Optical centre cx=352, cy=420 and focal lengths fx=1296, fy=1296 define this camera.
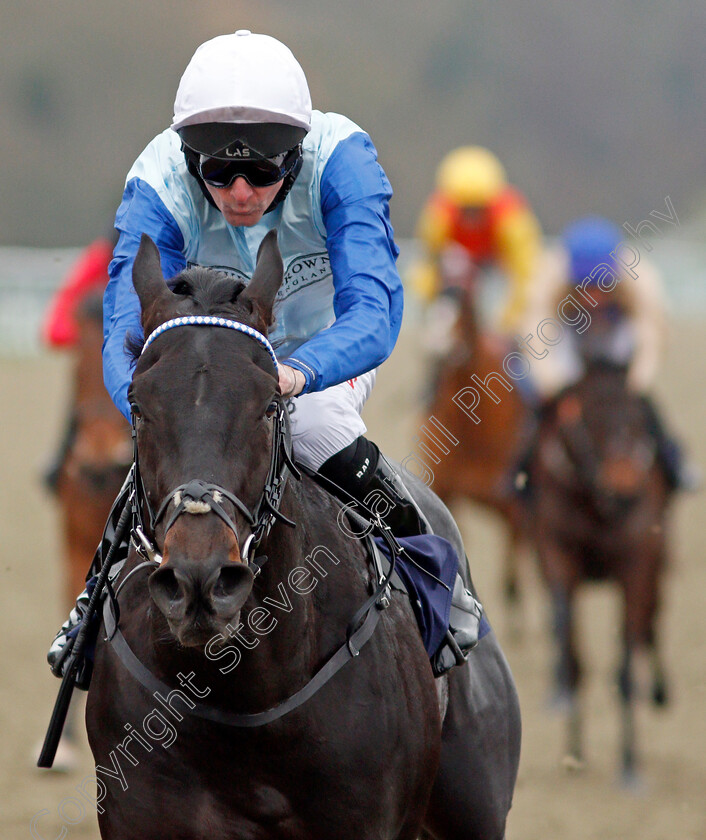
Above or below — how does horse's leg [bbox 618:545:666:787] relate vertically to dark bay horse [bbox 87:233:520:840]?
below

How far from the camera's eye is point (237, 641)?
8.58ft

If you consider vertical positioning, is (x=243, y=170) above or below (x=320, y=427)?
above

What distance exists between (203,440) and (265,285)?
0.42 meters

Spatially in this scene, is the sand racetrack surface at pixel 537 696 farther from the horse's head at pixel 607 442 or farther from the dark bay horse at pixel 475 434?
the horse's head at pixel 607 442

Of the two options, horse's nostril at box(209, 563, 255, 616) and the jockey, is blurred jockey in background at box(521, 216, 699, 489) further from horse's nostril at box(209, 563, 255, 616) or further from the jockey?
horse's nostril at box(209, 563, 255, 616)

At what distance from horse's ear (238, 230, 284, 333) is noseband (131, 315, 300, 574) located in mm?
87

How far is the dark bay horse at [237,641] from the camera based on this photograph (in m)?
2.27

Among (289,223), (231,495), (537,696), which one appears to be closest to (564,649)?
(537,696)

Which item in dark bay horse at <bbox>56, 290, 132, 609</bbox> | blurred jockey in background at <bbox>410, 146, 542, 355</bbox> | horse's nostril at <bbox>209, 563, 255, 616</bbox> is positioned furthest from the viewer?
blurred jockey in background at <bbox>410, 146, 542, 355</bbox>

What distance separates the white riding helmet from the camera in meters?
2.82

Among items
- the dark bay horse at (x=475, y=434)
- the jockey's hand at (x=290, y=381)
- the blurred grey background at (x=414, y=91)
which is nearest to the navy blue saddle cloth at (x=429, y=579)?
the jockey's hand at (x=290, y=381)

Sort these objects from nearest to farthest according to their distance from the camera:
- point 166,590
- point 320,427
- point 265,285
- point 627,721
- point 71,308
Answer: point 166,590
point 265,285
point 320,427
point 627,721
point 71,308

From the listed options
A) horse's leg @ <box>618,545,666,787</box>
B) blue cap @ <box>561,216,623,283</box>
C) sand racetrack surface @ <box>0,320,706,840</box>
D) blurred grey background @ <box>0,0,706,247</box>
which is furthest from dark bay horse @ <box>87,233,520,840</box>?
blurred grey background @ <box>0,0,706,247</box>

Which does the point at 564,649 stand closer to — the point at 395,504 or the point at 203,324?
the point at 395,504
